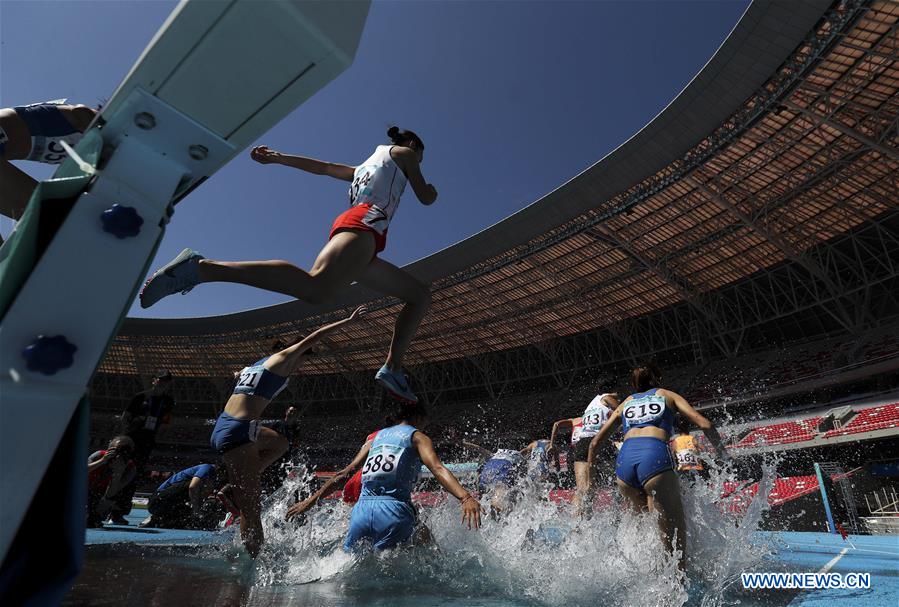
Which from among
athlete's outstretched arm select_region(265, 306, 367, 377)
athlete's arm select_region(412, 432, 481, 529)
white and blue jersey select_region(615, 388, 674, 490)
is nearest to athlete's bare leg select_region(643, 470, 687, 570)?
white and blue jersey select_region(615, 388, 674, 490)

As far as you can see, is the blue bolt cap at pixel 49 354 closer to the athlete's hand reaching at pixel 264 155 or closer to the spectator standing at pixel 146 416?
the athlete's hand reaching at pixel 264 155

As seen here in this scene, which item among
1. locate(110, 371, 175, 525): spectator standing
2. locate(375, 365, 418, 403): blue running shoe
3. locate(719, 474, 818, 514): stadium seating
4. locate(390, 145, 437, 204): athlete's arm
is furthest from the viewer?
locate(719, 474, 818, 514): stadium seating

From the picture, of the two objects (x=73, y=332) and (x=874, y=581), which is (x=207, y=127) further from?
(x=874, y=581)

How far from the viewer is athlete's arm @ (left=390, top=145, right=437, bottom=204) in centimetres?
283

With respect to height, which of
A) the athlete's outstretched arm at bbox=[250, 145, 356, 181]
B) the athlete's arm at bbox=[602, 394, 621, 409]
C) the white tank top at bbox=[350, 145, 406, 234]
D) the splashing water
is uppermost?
the athlete's outstretched arm at bbox=[250, 145, 356, 181]

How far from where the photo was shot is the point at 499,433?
3203 centimetres

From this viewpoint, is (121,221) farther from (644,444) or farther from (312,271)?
(644,444)

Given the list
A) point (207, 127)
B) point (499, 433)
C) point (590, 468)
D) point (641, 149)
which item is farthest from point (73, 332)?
point (499, 433)

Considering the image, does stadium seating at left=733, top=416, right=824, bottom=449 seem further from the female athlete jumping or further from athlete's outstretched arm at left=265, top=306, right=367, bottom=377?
the female athlete jumping

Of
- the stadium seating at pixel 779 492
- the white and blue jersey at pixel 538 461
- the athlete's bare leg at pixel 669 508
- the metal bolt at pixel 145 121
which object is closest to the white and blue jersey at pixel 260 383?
the athlete's bare leg at pixel 669 508

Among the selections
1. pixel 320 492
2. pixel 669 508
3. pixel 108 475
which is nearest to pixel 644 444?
pixel 669 508

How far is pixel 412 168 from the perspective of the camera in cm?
283

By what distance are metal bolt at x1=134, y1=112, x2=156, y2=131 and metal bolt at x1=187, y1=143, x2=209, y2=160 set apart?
0.07m

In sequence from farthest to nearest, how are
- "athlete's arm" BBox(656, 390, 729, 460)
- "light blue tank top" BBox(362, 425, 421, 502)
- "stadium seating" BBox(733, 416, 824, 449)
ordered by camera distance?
"stadium seating" BBox(733, 416, 824, 449) → "light blue tank top" BBox(362, 425, 421, 502) → "athlete's arm" BBox(656, 390, 729, 460)
